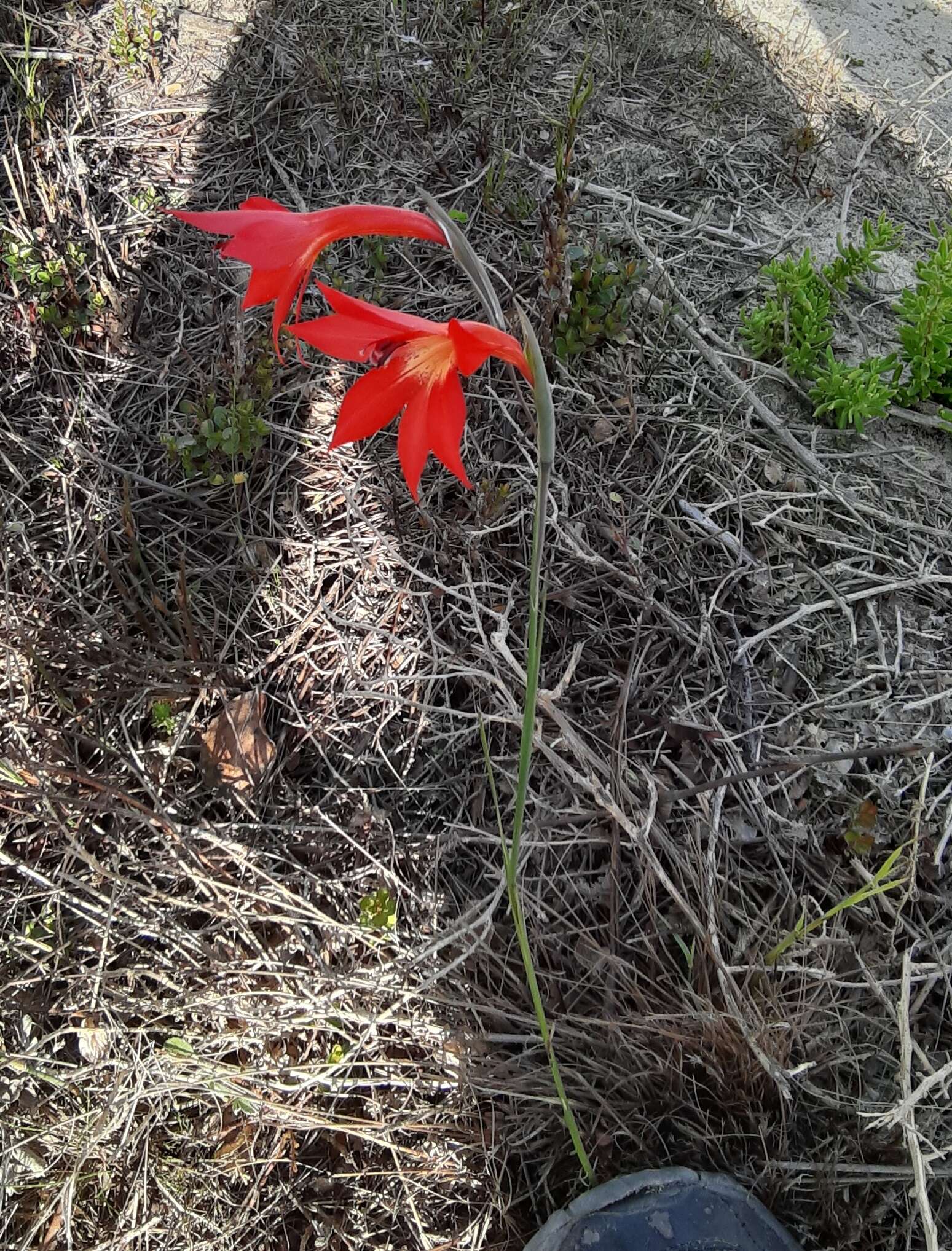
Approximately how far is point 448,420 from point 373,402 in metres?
0.11

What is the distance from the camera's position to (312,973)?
1.56m

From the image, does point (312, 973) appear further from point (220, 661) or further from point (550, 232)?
point (550, 232)

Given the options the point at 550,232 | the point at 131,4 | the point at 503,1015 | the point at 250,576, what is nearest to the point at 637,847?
the point at 503,1015

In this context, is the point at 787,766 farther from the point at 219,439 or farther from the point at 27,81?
the point at 27,81

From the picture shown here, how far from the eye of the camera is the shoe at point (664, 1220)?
1.30 m

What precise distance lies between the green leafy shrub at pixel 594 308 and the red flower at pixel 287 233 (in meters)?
1.15

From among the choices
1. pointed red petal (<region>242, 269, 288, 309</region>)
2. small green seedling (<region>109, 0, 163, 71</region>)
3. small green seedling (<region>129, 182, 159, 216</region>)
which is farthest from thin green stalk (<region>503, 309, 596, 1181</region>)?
small green seedling (<region>109, 0, 163, 71</region>)

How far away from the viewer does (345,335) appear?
A: 39.7 inches

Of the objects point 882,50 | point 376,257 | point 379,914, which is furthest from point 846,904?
point 882,50

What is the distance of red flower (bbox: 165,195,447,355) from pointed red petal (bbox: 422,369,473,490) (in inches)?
6.8

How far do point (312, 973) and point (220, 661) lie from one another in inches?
27.2

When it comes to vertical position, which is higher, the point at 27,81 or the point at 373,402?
the point at 373,402

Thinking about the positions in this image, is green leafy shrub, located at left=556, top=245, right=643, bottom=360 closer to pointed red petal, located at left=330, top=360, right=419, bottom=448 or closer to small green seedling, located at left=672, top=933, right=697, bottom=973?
pointed red petal, located at left=330, top=360, right=419, bottom=448

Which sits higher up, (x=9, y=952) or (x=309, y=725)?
(x=309, y=725)
